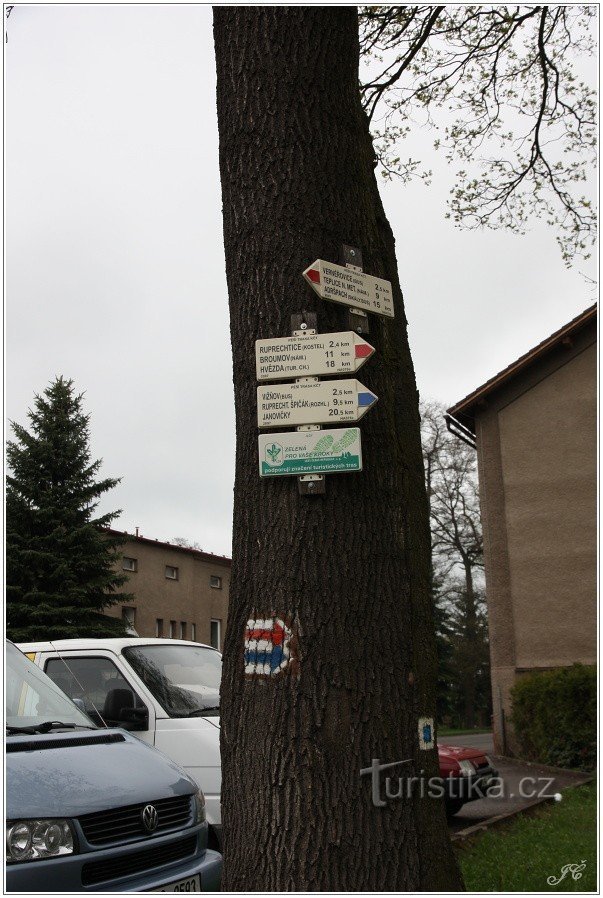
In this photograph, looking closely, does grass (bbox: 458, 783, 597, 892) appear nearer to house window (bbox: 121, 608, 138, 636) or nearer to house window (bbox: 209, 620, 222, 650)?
house window (bbox: 121, 608, 138, 636)

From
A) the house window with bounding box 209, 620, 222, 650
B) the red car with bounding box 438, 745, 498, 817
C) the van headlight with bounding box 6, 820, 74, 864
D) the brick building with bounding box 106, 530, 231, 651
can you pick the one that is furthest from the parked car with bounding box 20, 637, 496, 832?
the house window with bounding box 209, 620, 222, 650

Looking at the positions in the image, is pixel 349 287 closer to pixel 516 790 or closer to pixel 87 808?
pixel 87 808

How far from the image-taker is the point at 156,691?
22.3ft

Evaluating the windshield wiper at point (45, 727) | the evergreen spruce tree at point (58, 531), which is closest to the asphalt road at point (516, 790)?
the windshield wiper at point (45, 727)

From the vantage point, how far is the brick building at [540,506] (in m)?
20.6

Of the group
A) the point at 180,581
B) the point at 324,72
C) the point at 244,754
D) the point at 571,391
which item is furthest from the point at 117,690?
the point at 180,581

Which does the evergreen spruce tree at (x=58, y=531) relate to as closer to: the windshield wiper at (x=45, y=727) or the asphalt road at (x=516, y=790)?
the asphalt road at (x=516, y=790)

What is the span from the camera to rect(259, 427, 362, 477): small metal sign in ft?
10.7

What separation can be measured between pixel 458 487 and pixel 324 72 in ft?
124

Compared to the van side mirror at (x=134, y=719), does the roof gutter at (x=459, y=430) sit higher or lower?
higher

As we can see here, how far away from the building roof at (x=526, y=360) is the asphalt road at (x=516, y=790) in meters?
9.00

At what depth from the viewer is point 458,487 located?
40500 millimetres

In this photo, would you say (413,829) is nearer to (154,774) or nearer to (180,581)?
(154,774)

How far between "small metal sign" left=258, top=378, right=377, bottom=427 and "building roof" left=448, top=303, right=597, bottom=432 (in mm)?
19079
